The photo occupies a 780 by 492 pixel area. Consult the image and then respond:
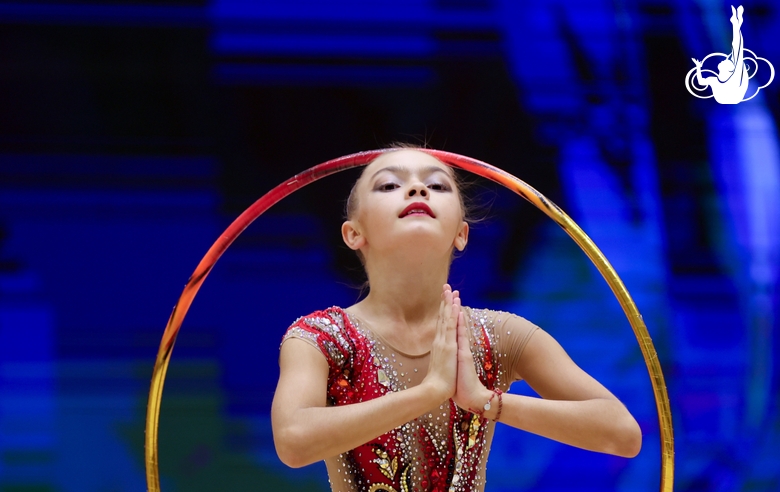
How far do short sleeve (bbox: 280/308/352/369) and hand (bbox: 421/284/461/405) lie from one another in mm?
266

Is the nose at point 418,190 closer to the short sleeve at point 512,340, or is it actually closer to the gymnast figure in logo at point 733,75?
the short sleeve at point 512,340

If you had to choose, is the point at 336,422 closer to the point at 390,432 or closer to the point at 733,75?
the point at 390,432

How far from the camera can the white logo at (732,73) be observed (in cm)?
380

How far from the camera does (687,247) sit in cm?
381

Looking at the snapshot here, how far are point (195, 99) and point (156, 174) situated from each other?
1.23 feet

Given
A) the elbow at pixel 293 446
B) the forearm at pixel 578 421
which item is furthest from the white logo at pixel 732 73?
the elbow at pixel 293 446

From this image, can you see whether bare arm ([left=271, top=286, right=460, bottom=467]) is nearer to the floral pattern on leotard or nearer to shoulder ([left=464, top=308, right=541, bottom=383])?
the floral pattern on leotard

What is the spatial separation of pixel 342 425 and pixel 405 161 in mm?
809

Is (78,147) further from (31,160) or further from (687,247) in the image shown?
(687,247)

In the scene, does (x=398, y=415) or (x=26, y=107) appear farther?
(x=26, y=107)

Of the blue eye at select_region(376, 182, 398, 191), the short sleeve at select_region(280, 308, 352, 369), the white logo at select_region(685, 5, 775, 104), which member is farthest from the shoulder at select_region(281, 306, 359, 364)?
the white logo at select_region(685, 5, 775, 104)

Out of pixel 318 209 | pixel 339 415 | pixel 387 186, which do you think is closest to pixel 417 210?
pixel 387 186

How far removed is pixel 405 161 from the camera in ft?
7.70

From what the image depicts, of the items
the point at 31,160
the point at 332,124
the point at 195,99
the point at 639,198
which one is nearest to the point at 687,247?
the point at 639,198
